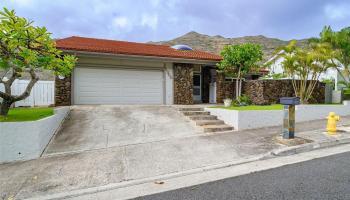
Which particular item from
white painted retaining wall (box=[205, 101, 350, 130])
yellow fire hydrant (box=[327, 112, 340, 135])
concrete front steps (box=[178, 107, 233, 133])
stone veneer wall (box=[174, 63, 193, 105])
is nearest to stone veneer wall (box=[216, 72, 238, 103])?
stone veneer wall (box=[174, 63, 193, 105])

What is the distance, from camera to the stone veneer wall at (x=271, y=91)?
14573 millimetres

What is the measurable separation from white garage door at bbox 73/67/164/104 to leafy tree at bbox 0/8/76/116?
508 centimetres

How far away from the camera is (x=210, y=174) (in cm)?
502

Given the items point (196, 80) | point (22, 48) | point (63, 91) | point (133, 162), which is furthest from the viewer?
point (196, 80)

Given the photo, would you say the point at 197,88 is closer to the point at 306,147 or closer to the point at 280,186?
the point at 306,147

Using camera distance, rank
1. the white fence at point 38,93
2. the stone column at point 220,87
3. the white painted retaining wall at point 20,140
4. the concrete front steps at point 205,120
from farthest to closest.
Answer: the stone column at point 220,87
the white fence at point 38,93
the concrete front steps at point 205,120
the white painted retaining wall at point 20,140

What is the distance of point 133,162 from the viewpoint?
19.0 feet

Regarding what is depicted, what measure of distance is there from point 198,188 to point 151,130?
4.68m

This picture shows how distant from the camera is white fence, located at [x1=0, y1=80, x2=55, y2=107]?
11.4 meters

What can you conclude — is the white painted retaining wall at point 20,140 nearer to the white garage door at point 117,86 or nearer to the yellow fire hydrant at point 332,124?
the white garage door at point 117,86

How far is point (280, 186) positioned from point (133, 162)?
338 cm

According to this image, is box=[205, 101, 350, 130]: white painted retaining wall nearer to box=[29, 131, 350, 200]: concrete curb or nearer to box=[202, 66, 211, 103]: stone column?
box=[29, 131, 350, 200]: concrete curb

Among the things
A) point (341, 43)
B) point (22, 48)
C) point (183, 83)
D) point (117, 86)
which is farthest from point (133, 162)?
point (341, 43)

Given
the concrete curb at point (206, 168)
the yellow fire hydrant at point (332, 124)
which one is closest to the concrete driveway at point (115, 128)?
the concrete curb at point (206, 168)
